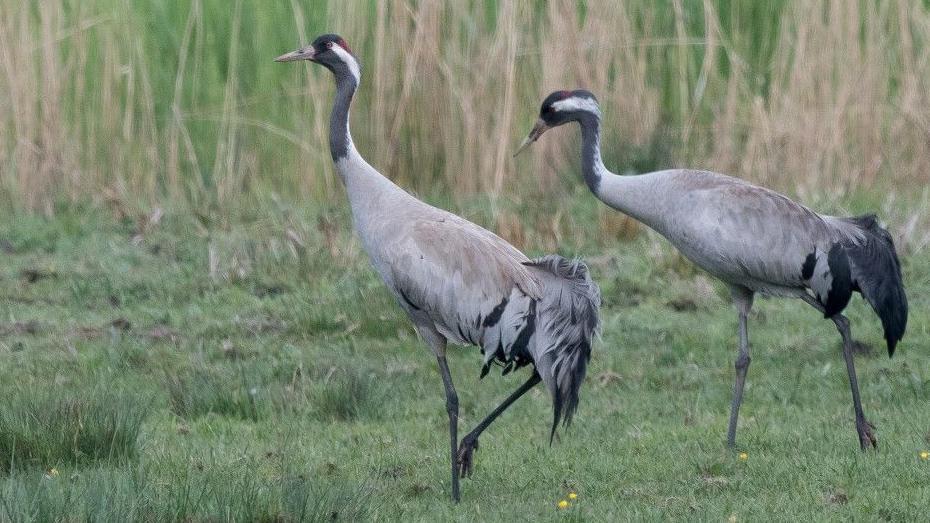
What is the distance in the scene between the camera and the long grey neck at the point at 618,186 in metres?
6.27

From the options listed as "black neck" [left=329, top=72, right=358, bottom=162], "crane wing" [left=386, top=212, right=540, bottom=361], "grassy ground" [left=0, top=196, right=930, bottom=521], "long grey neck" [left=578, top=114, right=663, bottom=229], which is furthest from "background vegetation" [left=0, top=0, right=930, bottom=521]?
"black neck" [left=329, top=72, right=358, bottom=162]

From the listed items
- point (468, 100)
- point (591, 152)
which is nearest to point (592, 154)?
point (591, 152)

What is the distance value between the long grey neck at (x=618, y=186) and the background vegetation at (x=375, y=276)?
0.80 meters

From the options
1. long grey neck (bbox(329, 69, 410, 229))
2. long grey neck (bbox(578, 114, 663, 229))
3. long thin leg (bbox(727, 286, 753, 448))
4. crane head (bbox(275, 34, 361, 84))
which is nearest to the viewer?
long grey neck (bbox(329, 69, 410, 229))

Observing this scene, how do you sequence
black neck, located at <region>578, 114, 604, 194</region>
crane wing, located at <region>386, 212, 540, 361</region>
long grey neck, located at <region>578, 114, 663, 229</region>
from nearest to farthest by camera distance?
crane wing, located at <region>386, 212, 540, 361</region> → long grey neck, located at <region>578, 114, 663, 229</region> → black neck, located at <region>578, 114, 604, 194</region>

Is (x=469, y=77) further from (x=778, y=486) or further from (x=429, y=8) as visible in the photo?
(x=778, y=486)

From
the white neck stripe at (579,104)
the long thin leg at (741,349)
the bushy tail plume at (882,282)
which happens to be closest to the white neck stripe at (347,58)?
the white neck stripe at (579,104)

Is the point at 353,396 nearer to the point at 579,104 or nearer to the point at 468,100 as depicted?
the point at 579,104

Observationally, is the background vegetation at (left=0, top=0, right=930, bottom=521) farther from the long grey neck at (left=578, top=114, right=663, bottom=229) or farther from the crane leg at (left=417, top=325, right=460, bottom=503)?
the long grey neck at (left=578, top=114, right=663, bottom=229)

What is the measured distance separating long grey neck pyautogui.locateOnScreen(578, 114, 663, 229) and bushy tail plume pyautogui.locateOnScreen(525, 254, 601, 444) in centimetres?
114

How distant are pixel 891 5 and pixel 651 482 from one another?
6.85m

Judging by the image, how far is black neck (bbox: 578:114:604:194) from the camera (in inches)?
258

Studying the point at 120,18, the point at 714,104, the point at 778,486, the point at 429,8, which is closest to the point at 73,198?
the point at 120,18

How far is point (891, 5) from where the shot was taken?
1112 centimetres
